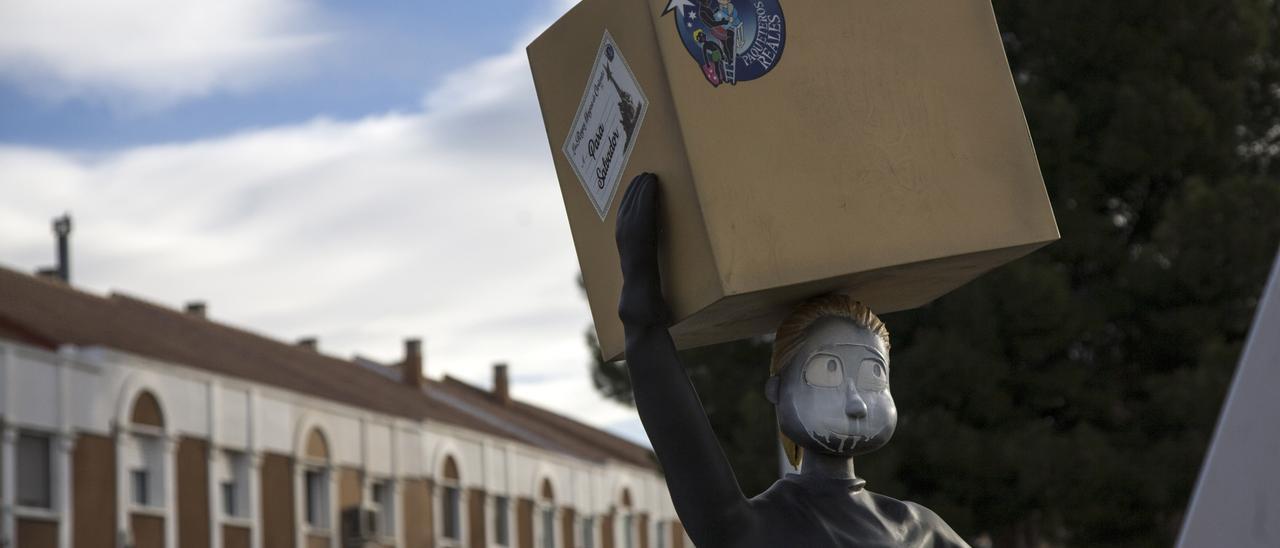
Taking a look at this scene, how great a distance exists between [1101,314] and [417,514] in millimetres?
26249

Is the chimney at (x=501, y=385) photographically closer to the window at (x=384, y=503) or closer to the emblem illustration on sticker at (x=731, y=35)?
the window at (x=384, y=503)

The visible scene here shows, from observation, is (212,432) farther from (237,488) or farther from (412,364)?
(412,364)

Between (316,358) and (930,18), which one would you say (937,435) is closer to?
(930,18)

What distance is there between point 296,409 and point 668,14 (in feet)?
113

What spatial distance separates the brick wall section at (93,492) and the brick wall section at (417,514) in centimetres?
1056

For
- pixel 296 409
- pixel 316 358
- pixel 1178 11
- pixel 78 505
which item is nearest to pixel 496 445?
pixel 316 358

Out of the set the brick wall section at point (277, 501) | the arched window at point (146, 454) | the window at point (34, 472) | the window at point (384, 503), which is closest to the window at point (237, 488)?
the brick wall section at point (277, 501)

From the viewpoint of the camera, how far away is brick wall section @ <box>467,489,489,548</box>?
147ft

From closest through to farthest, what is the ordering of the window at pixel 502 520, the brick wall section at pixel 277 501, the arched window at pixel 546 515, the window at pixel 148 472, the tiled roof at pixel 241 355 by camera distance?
the window at pixel 148 472 < the tiled roof at pixel 241 355 < the brick wall section at pixel 277 501 < the window at pixel 502 520 < the arched window at pixel 546 515

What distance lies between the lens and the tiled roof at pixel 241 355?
33312mm

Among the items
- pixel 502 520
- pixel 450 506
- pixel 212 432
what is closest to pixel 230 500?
pixel 212 432

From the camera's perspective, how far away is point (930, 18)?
3496 millimetres

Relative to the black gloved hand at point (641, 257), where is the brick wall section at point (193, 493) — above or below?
above

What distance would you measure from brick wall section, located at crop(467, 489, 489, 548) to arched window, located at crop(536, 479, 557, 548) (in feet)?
9.94
